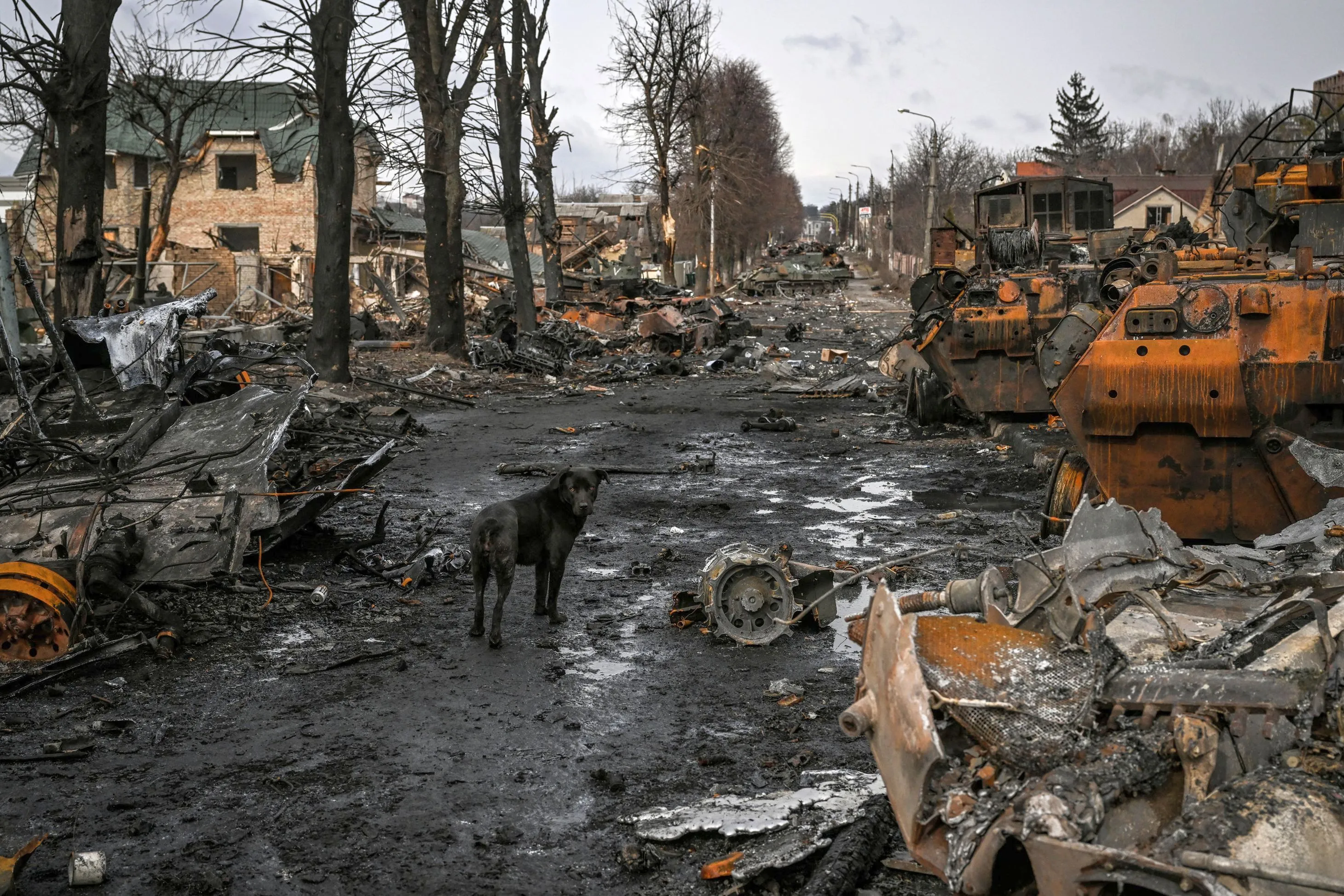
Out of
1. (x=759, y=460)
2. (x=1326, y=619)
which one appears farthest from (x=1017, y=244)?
(x=1326, y=619)

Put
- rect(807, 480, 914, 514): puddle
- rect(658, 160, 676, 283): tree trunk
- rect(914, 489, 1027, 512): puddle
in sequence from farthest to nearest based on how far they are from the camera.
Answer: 1. rect(658, 160, 676, 283): tree trunk
2. rect(807, 480, 914, 514): puddle
3. rect(914, 489, 1027, 512): puddle

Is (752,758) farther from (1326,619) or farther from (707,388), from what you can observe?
(707,388)

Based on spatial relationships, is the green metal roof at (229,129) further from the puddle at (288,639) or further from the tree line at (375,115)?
the puddle at (288,639)

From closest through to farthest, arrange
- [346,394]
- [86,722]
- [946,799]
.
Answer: [946,799] → [86,722] → [346,394]

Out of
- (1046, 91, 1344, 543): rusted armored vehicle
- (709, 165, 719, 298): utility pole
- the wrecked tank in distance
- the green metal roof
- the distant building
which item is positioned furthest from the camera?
the wrecked tank in distance

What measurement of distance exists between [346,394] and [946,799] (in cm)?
1434

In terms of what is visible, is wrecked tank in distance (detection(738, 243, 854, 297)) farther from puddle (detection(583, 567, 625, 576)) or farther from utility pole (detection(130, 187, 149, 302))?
puddle (detection(583, 567, 625, 576))

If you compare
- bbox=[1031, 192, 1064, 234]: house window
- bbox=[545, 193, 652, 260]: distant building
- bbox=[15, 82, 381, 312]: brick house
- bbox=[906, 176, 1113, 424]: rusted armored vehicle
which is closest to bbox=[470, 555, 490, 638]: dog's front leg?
bbox=[906, 176, 1113, 424]: rusted armored vehicle

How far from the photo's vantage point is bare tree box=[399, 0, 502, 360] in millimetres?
22844

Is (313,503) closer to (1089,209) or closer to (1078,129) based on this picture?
(1089,209)

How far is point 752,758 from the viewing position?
15.4 feet

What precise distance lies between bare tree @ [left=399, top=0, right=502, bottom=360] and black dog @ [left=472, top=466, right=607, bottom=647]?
16249mm

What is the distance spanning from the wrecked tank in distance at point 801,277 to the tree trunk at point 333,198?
128 feet

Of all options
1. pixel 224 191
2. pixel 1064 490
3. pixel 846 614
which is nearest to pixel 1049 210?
pixel 1064 490
